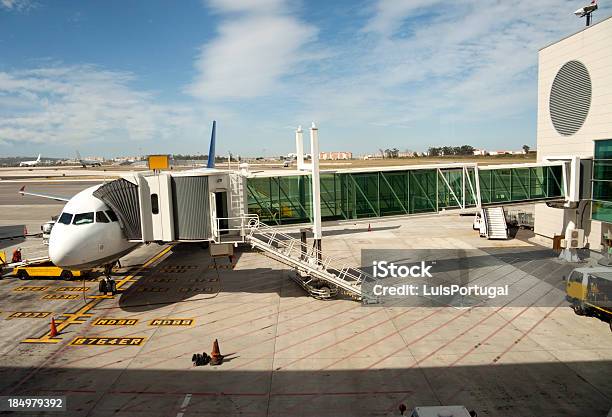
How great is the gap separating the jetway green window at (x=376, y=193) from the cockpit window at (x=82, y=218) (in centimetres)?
897

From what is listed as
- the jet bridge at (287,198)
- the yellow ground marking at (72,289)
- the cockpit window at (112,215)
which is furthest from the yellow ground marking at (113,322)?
the yellow ground marking at (72,289)

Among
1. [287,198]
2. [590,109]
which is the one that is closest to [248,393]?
[287,198]

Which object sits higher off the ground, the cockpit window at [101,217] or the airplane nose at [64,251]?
the cockpit window at [101,217]

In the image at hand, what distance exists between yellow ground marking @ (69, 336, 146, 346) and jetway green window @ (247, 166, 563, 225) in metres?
10.1

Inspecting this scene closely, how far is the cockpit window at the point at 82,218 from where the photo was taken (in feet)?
74.8

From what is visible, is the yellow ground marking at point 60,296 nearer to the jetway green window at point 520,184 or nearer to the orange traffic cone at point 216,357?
the orange traffic cone at point 216,357

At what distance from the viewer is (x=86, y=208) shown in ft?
76.6

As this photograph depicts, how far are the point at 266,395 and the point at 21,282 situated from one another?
2397 centimetres

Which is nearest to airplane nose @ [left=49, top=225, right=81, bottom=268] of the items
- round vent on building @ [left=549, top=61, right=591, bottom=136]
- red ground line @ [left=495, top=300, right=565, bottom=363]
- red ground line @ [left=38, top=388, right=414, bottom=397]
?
red ground line @ [left=38, top=388, right=414, bottom=397]

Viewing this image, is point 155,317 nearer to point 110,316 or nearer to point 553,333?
point 110,316

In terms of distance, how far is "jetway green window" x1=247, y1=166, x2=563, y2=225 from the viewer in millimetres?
26109

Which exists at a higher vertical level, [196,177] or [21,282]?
[196,177]

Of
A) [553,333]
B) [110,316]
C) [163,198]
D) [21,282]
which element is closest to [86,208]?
[163,198]

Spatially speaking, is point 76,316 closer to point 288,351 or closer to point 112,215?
point 112,215
